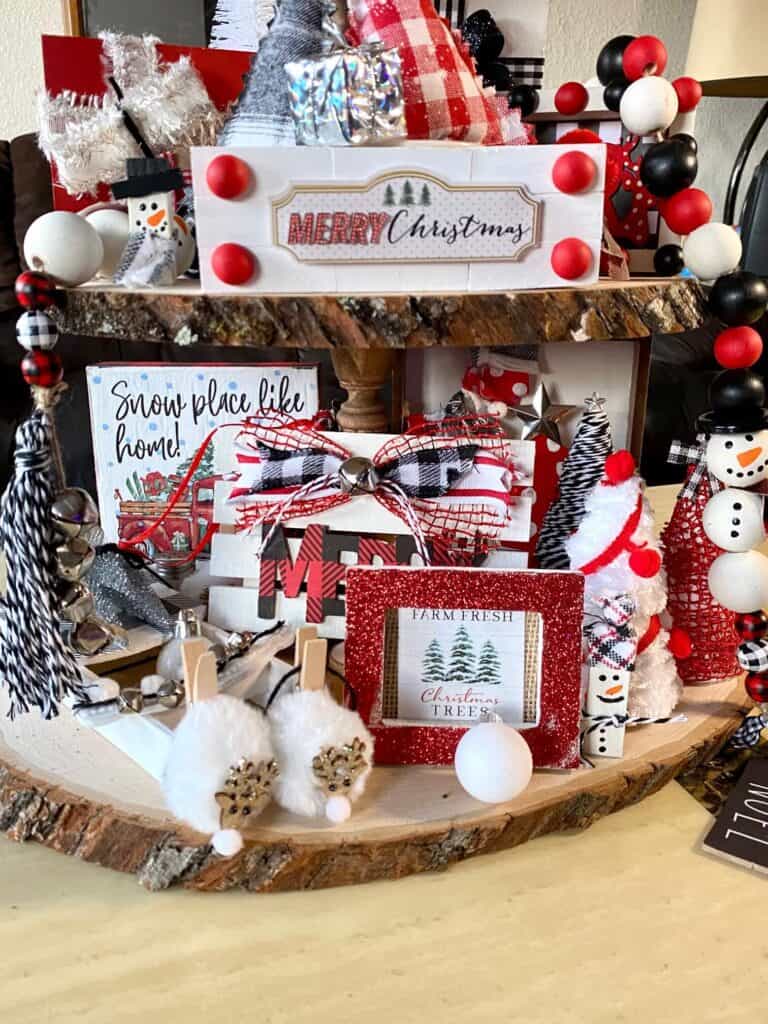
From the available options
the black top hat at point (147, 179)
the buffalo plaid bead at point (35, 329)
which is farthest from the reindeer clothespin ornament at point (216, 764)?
the black top hat at point (147, 179)

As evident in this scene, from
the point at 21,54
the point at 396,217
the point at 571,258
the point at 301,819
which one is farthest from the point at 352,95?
the point at 21,54

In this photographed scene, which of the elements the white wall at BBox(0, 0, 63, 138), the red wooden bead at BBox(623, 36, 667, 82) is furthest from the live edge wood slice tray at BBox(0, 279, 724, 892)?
the white wall at BBox(0, 0, 63, 138)

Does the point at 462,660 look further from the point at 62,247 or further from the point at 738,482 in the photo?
the point at 62,247

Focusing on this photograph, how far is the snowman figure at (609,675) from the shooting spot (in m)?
0.66

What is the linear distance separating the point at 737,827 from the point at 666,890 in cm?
9

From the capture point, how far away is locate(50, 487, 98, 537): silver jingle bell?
68cm

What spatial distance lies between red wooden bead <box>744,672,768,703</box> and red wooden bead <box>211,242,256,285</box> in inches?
20.0

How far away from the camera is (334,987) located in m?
0.52

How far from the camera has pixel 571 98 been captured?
2.85 ft

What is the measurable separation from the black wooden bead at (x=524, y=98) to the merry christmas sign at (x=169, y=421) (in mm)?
331

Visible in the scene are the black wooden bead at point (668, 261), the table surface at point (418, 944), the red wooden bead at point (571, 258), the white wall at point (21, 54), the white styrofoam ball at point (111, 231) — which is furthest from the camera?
the white wall at point (21, 54)

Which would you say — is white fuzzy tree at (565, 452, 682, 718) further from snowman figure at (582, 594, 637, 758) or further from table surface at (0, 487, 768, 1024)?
table surface at (0, 487, 768, 1024)

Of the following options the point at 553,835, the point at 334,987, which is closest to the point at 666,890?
the point at 553,835

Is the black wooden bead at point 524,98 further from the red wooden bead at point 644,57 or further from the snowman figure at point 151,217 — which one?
the snowman figure at point 151,217
